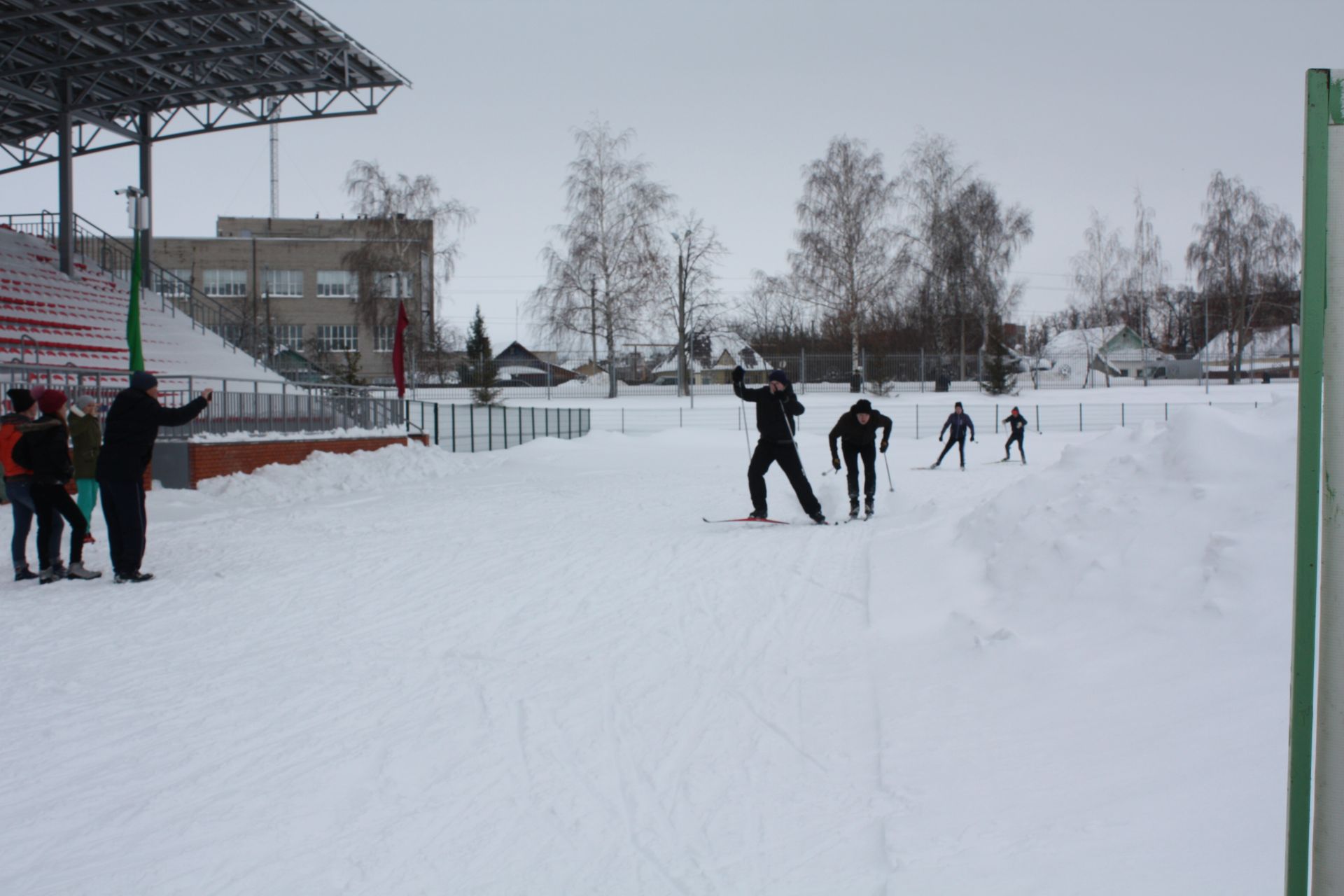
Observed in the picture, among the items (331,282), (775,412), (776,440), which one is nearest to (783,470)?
(776,440)

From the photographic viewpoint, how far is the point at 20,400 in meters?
8.14

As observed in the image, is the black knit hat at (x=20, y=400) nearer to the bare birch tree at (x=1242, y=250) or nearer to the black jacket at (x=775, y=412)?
the black jacket at (x=775, y=412)

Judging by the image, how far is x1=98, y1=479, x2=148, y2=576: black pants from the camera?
8156 millimetres

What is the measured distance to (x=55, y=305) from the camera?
2120 cm

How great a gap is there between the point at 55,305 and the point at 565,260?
2285cm

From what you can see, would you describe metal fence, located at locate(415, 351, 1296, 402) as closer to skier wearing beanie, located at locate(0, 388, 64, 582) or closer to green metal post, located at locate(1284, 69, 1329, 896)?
skier wearing beanie, located at locate(0, 388, 64, 582)

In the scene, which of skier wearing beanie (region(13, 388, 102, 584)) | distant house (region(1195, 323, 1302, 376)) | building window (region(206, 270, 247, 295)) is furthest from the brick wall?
distant house (region(1195, 323, 1302, 376))

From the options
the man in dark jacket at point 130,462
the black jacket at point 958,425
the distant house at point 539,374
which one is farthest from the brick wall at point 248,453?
the distant house at point 539,374

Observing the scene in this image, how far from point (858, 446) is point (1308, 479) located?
998 centimetres

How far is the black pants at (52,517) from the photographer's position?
8.16m

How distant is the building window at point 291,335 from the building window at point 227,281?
4.06m

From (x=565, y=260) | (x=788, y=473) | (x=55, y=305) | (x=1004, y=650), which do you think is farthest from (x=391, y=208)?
(x=1004, y=650)

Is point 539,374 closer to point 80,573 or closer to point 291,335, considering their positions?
point 291,335

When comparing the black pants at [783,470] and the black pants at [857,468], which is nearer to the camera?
the black pants at [783,470]
